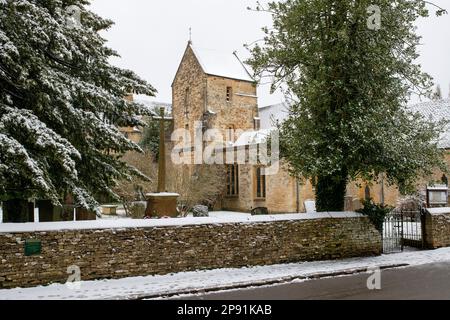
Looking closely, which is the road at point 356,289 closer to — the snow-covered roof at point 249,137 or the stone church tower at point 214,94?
the snow-covered roof at point 249,137

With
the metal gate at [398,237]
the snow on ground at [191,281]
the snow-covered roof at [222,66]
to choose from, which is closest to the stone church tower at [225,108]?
the snow-covered roof at [222,66]

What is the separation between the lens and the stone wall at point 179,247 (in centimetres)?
882

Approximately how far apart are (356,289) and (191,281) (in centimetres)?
368

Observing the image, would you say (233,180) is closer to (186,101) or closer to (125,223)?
(186,101)

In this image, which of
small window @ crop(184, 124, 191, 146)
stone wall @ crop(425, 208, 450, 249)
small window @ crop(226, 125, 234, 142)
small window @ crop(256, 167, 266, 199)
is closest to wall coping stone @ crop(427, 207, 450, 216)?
stone wall @ crop(425, 208, 450, 249)

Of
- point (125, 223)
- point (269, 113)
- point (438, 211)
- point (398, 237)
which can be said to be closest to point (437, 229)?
point (438, 211)

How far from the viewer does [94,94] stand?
33.7 feet

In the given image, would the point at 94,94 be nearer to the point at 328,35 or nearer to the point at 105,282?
the point at 105,282

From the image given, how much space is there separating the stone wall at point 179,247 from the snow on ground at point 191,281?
253mm

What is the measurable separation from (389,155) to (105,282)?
8676mm

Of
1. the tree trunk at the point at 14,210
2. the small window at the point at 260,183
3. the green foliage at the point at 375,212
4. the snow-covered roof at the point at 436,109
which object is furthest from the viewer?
the small window at the point at 260,183

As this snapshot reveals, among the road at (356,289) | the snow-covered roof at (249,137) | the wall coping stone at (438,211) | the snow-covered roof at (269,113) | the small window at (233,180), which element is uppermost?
the snow-covered roof at (269,113)

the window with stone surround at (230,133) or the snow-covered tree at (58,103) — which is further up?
the window with stone surround at (230,133)

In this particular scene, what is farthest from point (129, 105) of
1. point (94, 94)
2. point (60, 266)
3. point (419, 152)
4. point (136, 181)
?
point (136, 181)
